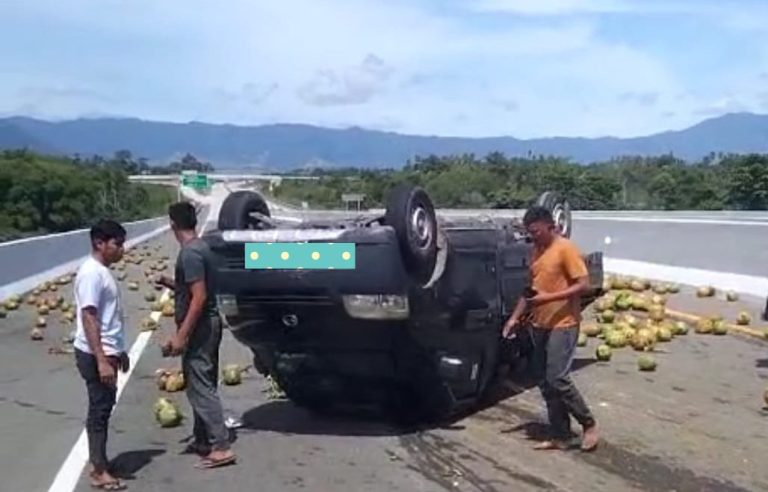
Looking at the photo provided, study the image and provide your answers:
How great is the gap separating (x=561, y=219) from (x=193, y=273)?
5.10 metres

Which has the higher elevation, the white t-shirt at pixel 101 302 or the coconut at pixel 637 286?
the white t-shirt at pixel 101 302

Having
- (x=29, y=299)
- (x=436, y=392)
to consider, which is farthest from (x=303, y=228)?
(x=29, y=299)

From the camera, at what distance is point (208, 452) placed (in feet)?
30.1

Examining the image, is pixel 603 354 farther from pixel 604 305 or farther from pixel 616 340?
pixel 604 305

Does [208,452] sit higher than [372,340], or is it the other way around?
[372,340]

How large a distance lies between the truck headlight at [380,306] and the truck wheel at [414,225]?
259 millimetres

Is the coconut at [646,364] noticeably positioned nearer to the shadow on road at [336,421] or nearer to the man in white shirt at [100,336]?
the shadow on road at [336,421]

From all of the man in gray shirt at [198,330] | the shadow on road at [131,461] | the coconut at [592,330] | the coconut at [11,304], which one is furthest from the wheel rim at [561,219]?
the coconut at [11,304]

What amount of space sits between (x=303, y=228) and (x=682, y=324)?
8174mm

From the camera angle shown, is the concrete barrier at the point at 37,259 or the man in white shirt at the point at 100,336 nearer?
the man in white shirt at the point at 100,336

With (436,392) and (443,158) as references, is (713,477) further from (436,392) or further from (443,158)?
(443,158)

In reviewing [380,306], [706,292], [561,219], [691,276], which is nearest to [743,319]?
[706,292]

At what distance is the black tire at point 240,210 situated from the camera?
10.3 meters

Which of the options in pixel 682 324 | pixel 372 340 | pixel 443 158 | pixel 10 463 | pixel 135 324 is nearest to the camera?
pixel 10 463
